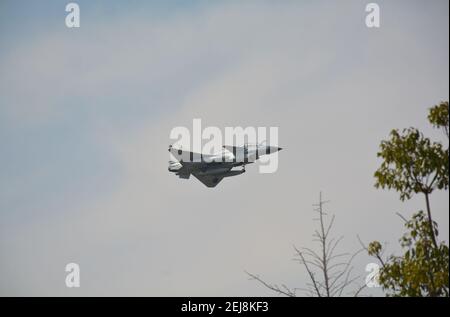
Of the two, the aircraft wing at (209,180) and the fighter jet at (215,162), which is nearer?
the fighter jet at (215,162)

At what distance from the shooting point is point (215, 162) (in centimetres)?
5931

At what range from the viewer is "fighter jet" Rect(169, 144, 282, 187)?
57281 millimetres

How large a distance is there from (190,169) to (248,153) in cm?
622

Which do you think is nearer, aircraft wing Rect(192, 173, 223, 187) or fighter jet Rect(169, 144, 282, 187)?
fighter jet Rect(169, 144, 282, 187)

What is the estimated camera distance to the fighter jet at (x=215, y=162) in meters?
57.3
